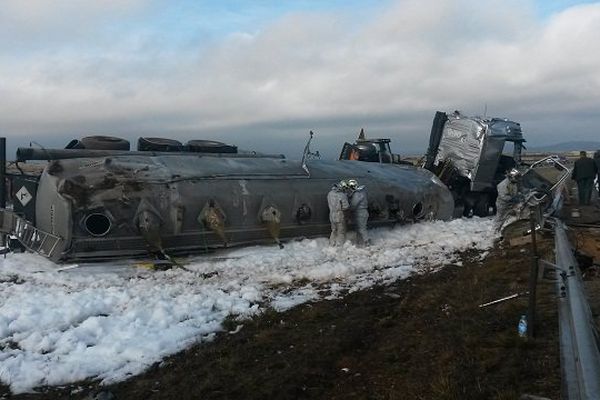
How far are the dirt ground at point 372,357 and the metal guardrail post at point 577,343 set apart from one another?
634 mm

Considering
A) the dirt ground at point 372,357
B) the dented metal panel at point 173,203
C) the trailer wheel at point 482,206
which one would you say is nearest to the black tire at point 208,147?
the dented metal panel at point 173,203

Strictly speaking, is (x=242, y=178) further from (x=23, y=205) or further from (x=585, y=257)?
(x=585, y=257)

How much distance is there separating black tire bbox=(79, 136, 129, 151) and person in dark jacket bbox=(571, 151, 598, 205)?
37.3 ft

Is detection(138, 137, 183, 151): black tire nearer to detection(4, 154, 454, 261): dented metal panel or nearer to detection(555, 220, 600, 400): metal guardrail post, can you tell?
detection(4, 154, 454, 261): dented metal panel

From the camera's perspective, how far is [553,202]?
13.7 meters

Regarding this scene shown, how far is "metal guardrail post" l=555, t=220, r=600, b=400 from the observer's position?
2.80 metres

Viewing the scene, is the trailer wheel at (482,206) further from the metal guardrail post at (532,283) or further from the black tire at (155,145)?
the metal guardrail post at (532,283)

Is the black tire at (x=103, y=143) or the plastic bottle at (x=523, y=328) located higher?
the black tire at (x=103, y=143)

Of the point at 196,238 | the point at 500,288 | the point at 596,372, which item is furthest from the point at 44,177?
the point at 596,372

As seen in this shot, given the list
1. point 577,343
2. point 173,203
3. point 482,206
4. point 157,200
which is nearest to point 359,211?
point 173,203

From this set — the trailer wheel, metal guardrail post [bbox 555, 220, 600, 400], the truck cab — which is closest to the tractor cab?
the truck cab

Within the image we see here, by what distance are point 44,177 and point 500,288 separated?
7.62m

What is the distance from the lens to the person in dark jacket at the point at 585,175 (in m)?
15.2

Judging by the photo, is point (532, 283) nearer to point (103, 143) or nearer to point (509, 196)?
point (509, 196)
